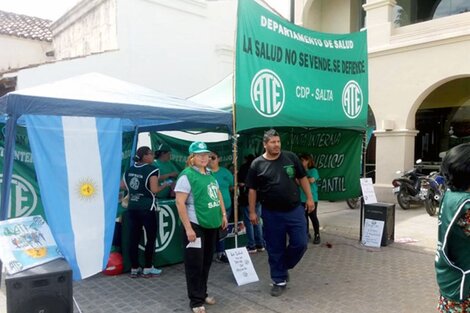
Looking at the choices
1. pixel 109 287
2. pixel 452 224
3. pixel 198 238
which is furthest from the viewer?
pixel 109 287

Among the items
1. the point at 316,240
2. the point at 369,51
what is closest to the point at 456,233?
the point at 316,240

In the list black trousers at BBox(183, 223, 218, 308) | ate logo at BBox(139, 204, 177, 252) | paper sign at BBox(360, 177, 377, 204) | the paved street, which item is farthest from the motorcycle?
black trousers at BBox(183, 223, 218, 308)

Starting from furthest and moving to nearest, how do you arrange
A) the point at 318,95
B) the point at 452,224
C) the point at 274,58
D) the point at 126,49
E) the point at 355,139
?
the point at 126,49, the point at 355,139, the point at 318,95, the point at 274,58, the point at 452,224

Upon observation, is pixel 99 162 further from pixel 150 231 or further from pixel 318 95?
pixel 318 95

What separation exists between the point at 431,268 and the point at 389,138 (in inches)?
244

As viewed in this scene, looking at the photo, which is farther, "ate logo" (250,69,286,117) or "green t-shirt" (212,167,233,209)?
"green t-shirt" (212,167,233,209)

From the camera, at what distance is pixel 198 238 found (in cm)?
410

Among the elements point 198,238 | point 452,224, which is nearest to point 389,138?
point 198,238

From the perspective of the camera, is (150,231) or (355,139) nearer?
(150,231)

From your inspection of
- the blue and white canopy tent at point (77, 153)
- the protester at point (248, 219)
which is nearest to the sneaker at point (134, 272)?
the blue and white canopy tent at point (77, 153)

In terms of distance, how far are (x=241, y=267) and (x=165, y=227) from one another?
54.4 inches

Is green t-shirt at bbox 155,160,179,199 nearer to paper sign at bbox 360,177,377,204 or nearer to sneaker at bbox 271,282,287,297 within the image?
sneaker at bbox 271,282,287,297

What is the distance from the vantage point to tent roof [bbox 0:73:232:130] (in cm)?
377

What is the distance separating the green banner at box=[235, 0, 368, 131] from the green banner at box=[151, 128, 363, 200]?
2.46 feet
